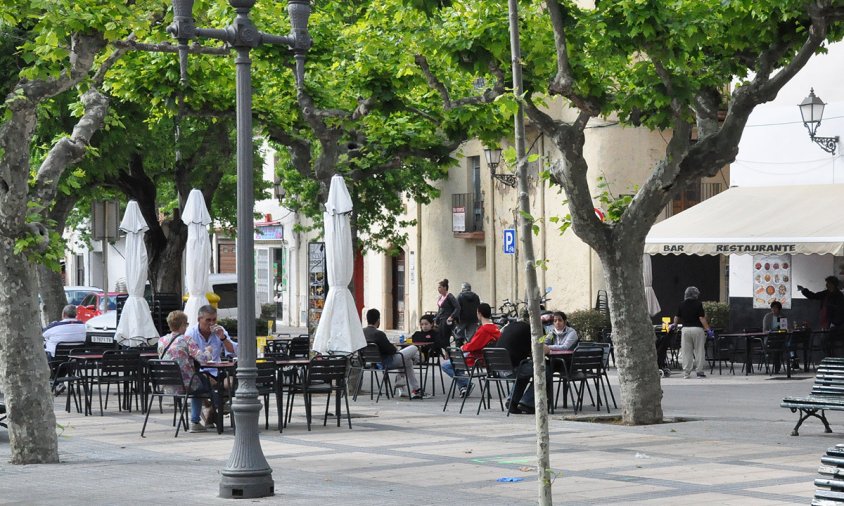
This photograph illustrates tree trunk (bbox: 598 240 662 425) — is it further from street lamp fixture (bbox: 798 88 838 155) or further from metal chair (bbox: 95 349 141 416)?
street lamp fixture (bbox: 798 88 838 155)

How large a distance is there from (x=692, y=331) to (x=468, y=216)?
17.4 meters

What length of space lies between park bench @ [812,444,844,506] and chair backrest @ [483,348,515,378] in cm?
1141

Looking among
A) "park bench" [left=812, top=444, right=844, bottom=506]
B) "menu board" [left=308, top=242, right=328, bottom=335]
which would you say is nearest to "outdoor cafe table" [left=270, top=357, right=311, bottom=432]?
"park bench" [left=812, top=444, right=844, bottom=506]

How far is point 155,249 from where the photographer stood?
34.4 m

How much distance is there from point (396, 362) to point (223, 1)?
9094 millimetres

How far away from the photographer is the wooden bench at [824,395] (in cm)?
1473

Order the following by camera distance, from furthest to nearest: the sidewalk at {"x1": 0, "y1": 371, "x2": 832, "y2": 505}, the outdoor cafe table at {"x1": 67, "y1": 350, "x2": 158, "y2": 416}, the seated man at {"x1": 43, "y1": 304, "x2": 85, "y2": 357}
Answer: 1. the seated man at {"x1": 43, "y1": 304, "x2": 85, "y2": 357}
2. the outdoor cafe table at {"x1": 67, "y1": 350, "x2": 158, "y2": 416}
3. the sidewalk at {"x1": 0, "y1": 371, "x2": 832, "y2": 505}

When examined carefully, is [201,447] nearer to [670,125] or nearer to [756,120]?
[670,125]

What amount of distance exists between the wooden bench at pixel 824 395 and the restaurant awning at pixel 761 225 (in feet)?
27.6

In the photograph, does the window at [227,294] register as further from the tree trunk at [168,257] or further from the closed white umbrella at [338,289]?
the closed white umbrella at [338,289]

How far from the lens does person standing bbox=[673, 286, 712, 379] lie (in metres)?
24.7

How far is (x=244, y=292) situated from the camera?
38.5 feet

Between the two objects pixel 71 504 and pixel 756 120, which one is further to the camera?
pixel 756 120

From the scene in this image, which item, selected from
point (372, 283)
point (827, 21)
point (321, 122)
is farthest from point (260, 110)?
point (372, 283)
